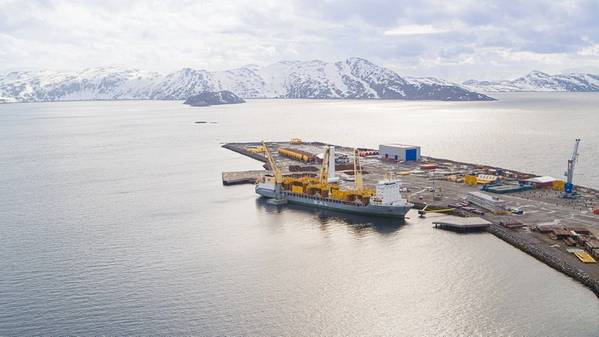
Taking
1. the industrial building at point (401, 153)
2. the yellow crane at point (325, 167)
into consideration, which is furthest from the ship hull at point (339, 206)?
the industrial building at point (401, 153)

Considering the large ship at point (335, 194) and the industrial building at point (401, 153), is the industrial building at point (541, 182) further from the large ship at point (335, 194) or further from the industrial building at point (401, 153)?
the industrial building at point (401, 153)

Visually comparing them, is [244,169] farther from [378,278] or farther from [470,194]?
[378,278]

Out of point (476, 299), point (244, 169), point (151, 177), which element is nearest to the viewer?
point (476, 299)

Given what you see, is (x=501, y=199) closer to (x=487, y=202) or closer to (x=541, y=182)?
(x=487, y=202)

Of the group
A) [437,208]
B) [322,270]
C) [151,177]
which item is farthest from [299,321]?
[151,177]

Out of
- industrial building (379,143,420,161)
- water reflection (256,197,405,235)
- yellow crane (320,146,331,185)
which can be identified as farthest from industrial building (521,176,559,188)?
industrial building (379,143,420,161)
